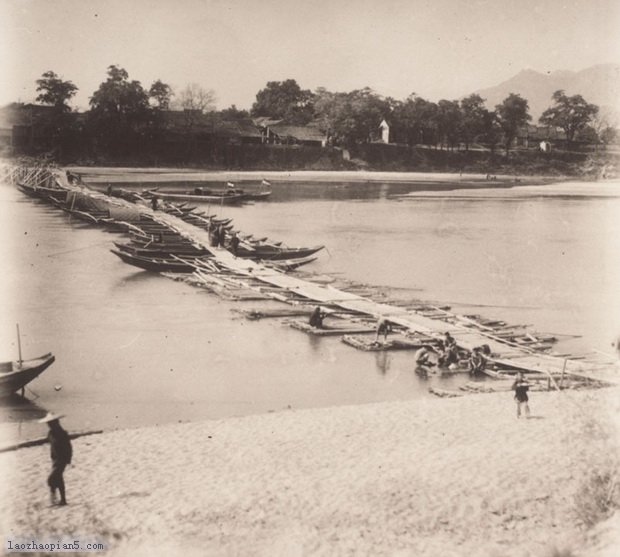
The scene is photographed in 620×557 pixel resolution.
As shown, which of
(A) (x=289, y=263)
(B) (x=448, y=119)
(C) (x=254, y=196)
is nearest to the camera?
(A) (x=289, y=263)

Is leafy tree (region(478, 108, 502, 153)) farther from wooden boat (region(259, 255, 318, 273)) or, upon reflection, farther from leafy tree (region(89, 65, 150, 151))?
wooden boat (region(259, 255, 318, 273))

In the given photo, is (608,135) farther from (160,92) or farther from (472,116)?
(160,92)

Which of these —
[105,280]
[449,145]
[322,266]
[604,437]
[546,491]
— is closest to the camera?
[546,491]

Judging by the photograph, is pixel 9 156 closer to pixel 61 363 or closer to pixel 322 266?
pixel 322 266

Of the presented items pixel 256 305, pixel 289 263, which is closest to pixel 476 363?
pixel 256 305

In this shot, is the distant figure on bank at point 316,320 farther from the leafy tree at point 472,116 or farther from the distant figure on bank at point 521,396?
the leafy tree at point 472,116

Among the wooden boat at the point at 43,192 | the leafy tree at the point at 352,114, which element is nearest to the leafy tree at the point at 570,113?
the leafy tree at the point at 352,114

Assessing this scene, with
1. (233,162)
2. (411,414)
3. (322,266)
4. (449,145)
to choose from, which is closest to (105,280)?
(322,266)

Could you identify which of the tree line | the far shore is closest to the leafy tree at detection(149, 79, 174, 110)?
the tree line
